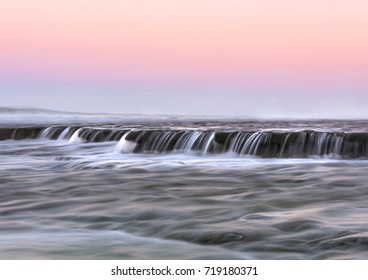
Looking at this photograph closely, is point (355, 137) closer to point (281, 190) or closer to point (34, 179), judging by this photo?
point (281, 190)

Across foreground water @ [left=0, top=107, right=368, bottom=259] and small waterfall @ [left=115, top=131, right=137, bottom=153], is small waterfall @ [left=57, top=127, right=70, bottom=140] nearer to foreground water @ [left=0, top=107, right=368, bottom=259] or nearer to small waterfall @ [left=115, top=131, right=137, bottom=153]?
foreground water @ [left=0, top=107, right=368, bottom=259]

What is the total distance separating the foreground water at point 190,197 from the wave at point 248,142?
2 cm

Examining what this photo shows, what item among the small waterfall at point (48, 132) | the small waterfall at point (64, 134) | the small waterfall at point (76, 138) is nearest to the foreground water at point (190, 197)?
the small waterfall at point (76, 138)

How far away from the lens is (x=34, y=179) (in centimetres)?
1057

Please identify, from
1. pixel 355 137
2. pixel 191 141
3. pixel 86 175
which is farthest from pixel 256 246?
pixel 191 141

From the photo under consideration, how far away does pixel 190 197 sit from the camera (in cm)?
862

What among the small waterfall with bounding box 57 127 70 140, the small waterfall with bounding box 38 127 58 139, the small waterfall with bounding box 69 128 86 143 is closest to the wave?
the small waterfall with bounding box 69 128 86 143

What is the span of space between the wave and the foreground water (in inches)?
1.0

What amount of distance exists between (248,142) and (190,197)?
5.93 metres

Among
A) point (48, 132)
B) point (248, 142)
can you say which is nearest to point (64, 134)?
point (48, 132)

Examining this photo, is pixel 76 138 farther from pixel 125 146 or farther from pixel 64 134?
pixel 125 146

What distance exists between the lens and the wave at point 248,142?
13.6 metres

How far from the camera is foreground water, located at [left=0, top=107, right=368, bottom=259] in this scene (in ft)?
18.9
